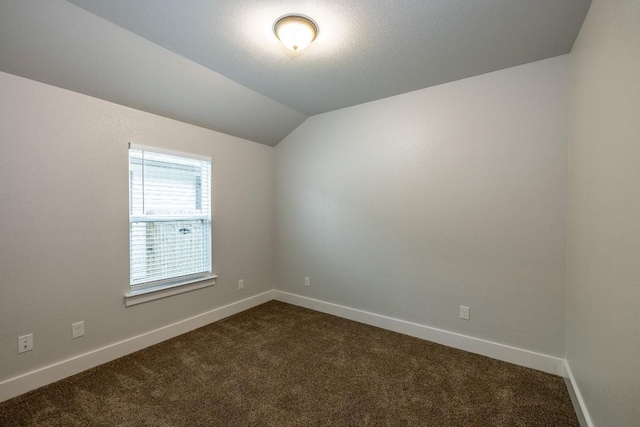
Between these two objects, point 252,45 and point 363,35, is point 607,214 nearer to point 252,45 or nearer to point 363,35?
point 363,35

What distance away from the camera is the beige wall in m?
1.86

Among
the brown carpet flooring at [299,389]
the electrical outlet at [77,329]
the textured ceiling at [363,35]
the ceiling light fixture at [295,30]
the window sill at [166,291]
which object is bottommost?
the brown carpet flooring at [299,389]

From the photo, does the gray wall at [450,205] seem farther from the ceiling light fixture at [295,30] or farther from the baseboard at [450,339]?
the ceiling light fixture at [295,30]

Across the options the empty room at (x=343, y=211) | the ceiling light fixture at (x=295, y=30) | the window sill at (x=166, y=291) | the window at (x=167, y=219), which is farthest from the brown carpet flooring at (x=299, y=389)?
the ceiling light fixture at (x=295, y=30)

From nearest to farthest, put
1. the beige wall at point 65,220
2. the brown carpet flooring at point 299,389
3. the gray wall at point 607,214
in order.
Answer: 1. the gray wall at point 607,214
2. the brown carpet flooring at point 299,389
3. the beige wall at point 65,220

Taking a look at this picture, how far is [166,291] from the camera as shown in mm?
2711

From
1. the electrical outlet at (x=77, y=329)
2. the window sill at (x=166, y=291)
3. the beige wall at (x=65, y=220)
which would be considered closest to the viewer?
the beige wall at (x=65, y=220)

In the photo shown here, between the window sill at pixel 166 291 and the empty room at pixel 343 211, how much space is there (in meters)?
0.02

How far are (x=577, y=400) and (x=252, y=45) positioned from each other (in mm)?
3190

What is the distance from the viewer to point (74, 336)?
6.98 ft

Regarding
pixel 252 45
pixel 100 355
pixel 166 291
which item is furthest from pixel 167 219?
pixel 252 45

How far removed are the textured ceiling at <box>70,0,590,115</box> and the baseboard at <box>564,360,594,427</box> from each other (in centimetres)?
232

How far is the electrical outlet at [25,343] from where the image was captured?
6.20 feet

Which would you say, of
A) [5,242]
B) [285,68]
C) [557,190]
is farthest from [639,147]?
[5,242]
